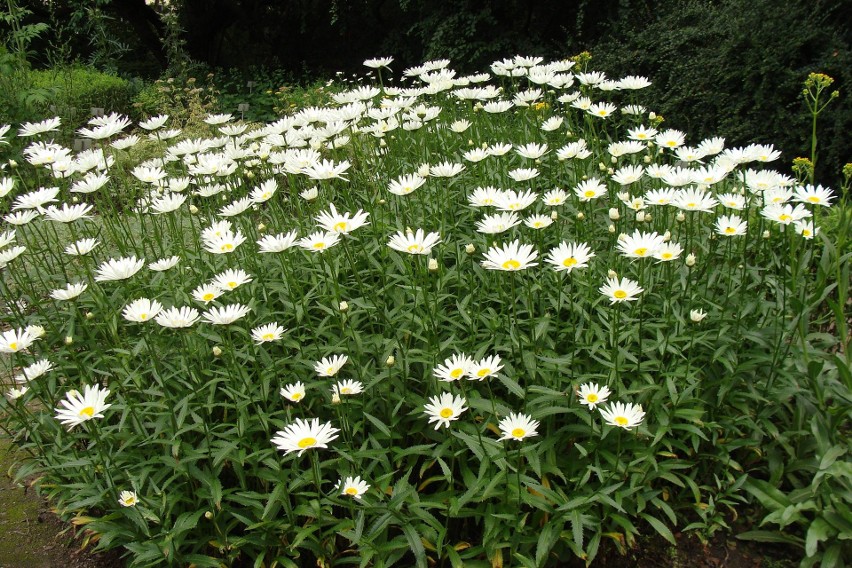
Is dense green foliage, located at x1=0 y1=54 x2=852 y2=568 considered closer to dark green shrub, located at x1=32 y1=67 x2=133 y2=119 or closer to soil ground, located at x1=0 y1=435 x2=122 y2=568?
soil ground, located at x1=0 y1=435 x2=122 y2=568

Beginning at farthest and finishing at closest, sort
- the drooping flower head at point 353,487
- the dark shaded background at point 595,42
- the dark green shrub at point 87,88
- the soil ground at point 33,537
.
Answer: the dark green shrub at point 87,88 → the dark shaded background at point 595,42 → the soil ground at point 33,537 → the drooping flower head at point 353,487

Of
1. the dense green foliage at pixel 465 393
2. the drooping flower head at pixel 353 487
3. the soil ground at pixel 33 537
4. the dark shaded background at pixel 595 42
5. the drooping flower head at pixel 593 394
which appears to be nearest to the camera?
the drooping flower head at pixel 353 487

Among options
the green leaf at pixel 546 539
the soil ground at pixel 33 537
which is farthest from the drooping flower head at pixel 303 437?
the soil ground at pixel 33 537

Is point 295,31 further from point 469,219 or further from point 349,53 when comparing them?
point 469,219

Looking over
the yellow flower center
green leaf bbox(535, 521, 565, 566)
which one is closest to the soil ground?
green leaf bbox(535, 521, 565, 566)

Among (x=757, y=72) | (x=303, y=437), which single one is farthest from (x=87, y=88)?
(x=303, y=437)

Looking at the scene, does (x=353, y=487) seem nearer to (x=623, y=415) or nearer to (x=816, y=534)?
(x=623, y=415)

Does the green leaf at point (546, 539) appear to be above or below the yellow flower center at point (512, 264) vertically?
below

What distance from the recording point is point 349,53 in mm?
12219

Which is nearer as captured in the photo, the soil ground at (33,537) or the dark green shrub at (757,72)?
the soil ground at (33,537)

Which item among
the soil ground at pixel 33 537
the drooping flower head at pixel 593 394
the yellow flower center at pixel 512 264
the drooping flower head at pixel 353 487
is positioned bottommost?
the soil ground at pixel 33 537

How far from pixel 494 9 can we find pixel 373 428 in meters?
7.89

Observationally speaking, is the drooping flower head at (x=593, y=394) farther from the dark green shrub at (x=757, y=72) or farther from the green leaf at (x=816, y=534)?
the dark green shrub at (x=757, y=72)

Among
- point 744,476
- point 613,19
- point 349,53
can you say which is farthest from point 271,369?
point 349,53
